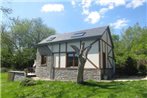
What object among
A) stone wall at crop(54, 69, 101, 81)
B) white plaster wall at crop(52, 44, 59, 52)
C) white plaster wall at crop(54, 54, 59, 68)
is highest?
white plaster wall at crop(52, 44, 59, 52)

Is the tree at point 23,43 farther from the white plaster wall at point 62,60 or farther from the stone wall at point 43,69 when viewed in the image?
the white plaster wall at point 62,60

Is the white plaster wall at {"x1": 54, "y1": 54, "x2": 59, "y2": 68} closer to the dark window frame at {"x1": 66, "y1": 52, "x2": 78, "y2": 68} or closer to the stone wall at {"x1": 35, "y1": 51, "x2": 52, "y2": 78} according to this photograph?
the stone wall at {"x1": 35, "y1": 51, "x2": 52, "y2": 78}

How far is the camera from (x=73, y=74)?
1909 centimetres

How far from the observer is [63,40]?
2031 cm

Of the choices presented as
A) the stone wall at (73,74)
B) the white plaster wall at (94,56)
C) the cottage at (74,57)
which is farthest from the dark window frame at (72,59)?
the white plaster wall at (94,56)

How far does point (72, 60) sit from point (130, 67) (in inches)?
262

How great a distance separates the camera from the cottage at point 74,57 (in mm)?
17766

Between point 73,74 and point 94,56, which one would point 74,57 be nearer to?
point 73,74

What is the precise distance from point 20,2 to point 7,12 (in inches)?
62.7

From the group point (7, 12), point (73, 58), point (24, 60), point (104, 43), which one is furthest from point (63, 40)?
point (24, 60)

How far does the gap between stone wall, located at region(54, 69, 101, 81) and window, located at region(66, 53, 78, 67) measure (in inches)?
25.0

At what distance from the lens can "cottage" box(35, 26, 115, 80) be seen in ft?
58.3

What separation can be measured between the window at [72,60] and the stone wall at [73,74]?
0.63 meters

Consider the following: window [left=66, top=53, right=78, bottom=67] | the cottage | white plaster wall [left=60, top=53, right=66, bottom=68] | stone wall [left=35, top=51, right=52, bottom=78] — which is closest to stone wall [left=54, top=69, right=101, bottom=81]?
the cottage
